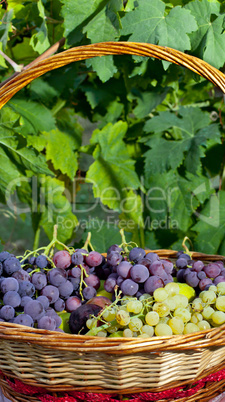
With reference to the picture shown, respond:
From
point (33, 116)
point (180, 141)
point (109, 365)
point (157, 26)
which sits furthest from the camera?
point (180, 141)

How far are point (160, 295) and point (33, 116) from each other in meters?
0.97

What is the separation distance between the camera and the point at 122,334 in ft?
2.44

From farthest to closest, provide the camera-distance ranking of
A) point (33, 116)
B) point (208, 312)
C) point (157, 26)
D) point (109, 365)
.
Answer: point (33, 116), point (157, 26), point (208, 312), point (109, 365)

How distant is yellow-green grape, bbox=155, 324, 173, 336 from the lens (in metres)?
0.70

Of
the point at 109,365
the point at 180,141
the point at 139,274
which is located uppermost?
the point at 180,141

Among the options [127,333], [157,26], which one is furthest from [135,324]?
[157,26]

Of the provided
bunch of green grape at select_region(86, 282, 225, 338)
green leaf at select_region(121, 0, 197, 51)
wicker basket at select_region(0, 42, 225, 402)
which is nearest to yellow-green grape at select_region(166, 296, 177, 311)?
bunch of green grape at select_region(86, 282, 225, 338)

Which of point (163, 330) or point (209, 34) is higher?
point (209, 34)

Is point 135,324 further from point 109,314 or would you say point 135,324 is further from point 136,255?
point 136,255

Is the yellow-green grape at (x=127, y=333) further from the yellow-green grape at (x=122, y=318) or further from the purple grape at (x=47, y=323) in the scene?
the purple grape at (x=47, y=323)

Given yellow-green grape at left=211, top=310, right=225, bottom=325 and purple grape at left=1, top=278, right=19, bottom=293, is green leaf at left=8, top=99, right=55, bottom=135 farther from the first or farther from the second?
yellow-green grape at left=211, top=310, right=225, bottom=325

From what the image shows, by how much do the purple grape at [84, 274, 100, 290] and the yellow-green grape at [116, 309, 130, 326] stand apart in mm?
195

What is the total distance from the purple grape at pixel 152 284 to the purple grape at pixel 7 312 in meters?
0.27

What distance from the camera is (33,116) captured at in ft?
4.89
